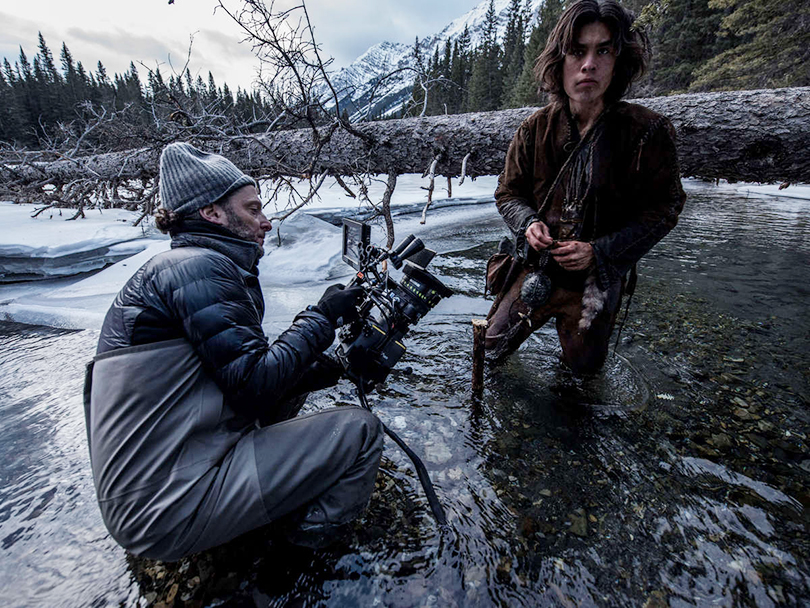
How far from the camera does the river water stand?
65.3 inches

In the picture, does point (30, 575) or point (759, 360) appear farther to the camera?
point (759, 360)

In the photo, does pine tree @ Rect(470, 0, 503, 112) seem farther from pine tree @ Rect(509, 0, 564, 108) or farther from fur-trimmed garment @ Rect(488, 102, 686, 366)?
fur-trimmed garment @ Rect(488, 102, 686, 366)

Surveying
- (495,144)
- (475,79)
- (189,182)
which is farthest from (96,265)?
(475,79)

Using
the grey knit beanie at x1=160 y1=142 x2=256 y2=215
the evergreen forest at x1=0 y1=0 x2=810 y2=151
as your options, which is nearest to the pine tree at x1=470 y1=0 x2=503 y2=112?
the evergreen forest at x1=0 y1=0 x2=810 y2=151

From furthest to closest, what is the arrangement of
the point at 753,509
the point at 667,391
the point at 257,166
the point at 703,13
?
1. the point at 703,13
2. the point at 257,166
3. the point at 667,391
4. the point at 753,509

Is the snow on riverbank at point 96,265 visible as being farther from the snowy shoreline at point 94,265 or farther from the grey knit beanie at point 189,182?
the grey knit beanie at point 189,182

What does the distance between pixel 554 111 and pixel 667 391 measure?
2.30 meters

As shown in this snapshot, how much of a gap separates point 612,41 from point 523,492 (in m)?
2.61

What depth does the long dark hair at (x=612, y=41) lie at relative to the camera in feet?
7.02

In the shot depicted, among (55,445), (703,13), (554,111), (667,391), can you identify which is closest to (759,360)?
(667,391)

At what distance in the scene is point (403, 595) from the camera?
163 cm

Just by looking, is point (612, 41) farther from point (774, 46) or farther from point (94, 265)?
point (774, 46)

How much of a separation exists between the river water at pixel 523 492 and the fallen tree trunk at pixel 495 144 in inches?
69.6

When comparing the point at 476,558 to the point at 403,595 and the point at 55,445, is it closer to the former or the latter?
the point at 403,595
